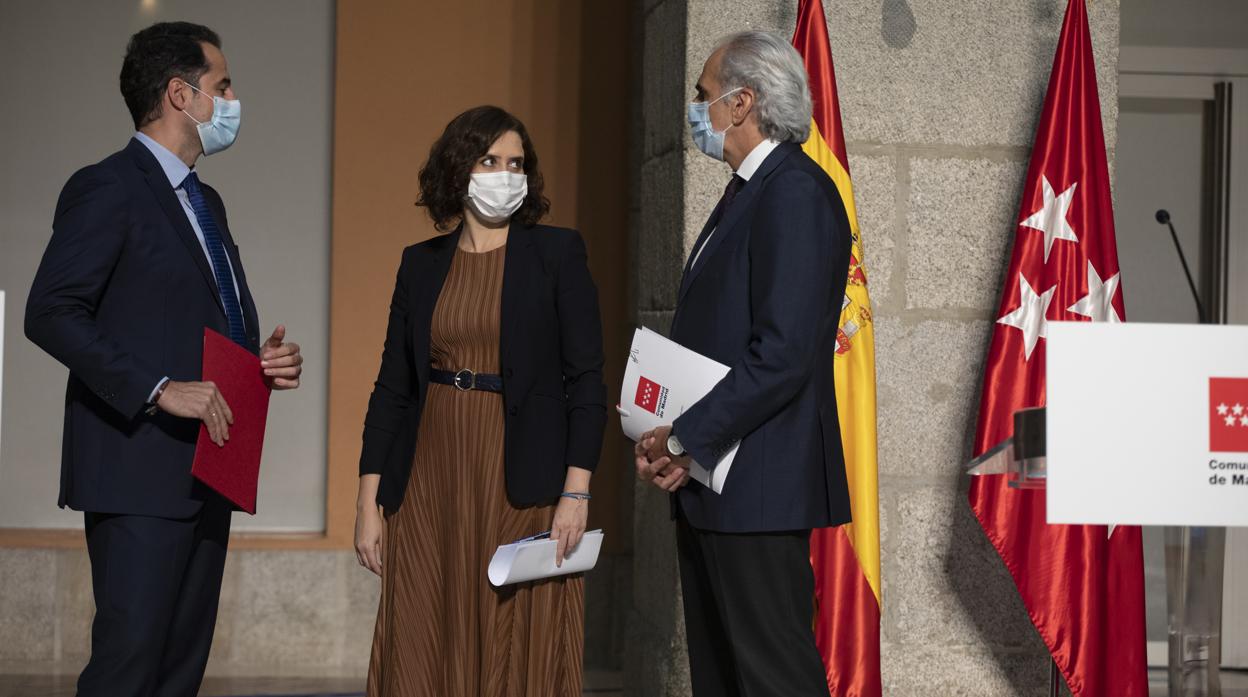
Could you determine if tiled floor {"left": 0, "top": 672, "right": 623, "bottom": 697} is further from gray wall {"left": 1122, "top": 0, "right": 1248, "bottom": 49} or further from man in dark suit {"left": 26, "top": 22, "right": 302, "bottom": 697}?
gray wall {"left": 1122, "top": 0, "right": 1248, "bottom": 49}

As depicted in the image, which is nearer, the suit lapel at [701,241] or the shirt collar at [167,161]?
the suit lapel at [701,241]

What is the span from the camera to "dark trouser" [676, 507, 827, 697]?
221cm

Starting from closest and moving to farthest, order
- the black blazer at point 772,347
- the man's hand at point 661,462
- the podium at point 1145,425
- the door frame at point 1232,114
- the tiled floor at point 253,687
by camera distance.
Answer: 1. the podium at point 1145,425
2. the black blazer at point 772,347
3. the man's hand at point 661,462
4. the tiled floor at point 253,687
5. the door frame at point 1232,114

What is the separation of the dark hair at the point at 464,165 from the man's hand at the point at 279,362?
460 mm

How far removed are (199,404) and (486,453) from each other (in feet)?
1.99

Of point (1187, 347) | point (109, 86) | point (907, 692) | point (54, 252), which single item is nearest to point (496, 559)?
point (54, 252)

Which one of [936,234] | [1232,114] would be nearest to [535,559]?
[936,234]

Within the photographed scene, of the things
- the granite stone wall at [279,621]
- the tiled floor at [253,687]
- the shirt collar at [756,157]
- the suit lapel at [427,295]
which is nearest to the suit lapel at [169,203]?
the suit lapel at [427,295]

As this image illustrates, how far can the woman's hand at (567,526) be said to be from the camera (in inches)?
102

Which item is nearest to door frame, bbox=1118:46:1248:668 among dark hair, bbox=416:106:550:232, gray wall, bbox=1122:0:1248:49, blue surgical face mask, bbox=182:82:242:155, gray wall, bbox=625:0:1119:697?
gray wall, bbox=1122:0:1248:49

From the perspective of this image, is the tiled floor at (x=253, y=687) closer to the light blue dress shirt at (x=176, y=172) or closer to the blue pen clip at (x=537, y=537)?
the blue pen clip at (x=537, y=537)

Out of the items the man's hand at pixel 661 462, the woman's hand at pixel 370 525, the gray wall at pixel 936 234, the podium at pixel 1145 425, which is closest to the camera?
the podium at pixel 1145 425

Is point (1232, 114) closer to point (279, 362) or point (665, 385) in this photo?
point (665, 385)

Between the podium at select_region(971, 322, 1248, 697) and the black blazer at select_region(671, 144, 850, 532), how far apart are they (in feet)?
1.66
